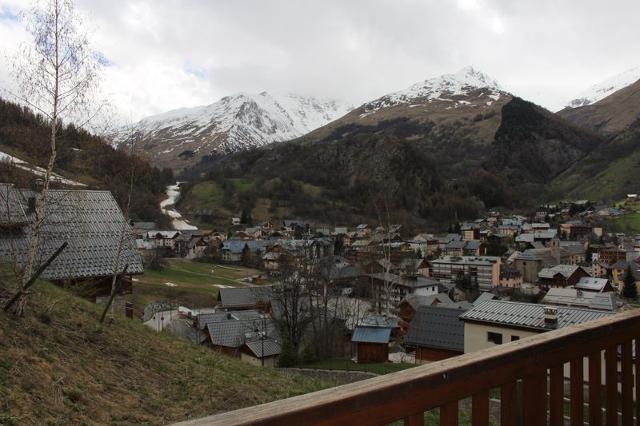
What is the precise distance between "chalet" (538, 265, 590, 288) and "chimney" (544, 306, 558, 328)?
155 ft

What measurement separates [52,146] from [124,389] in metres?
5.34

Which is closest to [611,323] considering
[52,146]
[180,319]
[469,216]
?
[52,146]

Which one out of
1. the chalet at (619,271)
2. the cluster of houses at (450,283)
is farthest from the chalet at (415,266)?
the chalet at (619,271)

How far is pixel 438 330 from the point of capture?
1191 inches

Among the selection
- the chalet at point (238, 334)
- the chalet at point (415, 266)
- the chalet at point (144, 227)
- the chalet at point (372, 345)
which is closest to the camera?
the chalet at point (372, 345)

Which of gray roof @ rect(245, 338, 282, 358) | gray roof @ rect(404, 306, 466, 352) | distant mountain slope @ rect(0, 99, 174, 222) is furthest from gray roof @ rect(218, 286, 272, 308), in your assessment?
distant mountain slope @ rect(0, 99, 174, 222)

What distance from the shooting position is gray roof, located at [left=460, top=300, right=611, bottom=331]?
2269 centimetres

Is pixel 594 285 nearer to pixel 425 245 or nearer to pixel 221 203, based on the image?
pixel 425 245

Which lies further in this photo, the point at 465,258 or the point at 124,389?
the point at 465,258

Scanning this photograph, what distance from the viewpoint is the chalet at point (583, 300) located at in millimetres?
38037

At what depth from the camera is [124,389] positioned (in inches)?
355

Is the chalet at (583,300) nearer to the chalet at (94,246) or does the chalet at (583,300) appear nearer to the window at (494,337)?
the window at (494,337)

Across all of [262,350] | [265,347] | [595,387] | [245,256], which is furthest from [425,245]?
[595,387]

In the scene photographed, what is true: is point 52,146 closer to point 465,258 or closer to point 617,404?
point 617,404
